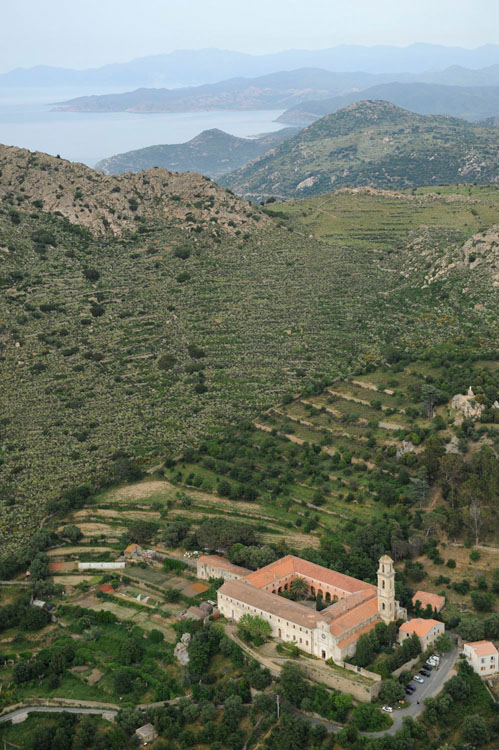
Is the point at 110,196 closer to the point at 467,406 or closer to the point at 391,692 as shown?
the point at 467,406

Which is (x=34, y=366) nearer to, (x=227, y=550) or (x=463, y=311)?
(x=227, y=550)

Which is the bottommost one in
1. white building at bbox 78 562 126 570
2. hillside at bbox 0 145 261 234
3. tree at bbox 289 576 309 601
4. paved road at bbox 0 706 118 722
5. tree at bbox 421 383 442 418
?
paved road at bbox 0 706 118 722

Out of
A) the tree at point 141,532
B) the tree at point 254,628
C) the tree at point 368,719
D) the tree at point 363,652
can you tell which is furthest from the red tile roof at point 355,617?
the tree at point 141,532

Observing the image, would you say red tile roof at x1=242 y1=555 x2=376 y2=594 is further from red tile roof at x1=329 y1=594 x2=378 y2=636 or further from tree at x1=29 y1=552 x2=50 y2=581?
tree at x1=29 y1=552 x2=50 y2=581

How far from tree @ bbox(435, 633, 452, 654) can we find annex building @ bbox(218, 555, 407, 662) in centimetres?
239

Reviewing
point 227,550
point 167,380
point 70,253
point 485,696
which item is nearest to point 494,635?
point 485,696

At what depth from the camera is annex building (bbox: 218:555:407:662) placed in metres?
36.4

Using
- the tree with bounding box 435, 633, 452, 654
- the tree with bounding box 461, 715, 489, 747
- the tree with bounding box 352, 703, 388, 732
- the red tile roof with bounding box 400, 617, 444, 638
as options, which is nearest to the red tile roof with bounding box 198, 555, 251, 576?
the red tile roof with bounding box 400, 617, 444, 638

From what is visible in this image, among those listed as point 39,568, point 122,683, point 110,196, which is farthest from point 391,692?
point 110,196

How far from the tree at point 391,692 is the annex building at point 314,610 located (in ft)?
8.86

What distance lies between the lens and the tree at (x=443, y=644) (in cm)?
3606

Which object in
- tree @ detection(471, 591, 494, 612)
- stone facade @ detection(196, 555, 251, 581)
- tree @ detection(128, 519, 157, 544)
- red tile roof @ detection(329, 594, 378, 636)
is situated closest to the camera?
red tile roof @ detection(329, 594, 378, 636)

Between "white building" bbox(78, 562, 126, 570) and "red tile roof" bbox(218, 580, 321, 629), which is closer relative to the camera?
"red tile roof" bbox(218, 580, 321, 629)

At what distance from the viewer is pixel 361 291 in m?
83.6
